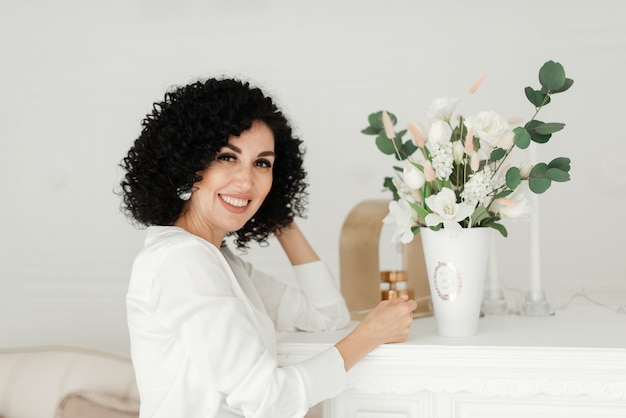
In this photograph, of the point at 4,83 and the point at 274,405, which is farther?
the point at 4,83

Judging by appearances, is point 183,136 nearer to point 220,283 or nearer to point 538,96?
point 220,283

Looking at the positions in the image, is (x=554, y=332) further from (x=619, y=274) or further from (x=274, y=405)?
(x=619, y=274)

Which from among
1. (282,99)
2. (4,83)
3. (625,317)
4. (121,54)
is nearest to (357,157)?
(282,99)

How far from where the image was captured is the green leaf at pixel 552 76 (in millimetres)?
1581

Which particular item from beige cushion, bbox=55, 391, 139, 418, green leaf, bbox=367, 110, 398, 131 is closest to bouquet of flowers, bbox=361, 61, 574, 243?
green leaf, bbox=367, 110, 398, 131

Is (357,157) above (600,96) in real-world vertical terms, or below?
below

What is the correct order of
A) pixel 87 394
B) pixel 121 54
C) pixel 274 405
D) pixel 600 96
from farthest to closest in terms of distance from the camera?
pixel 121 54, pixel 600 96, pixel 87 394, pixel 274 405

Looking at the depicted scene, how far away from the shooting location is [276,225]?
79.2 inches

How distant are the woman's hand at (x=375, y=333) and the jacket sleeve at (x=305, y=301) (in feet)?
1.11

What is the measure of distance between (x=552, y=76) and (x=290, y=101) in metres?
1.92

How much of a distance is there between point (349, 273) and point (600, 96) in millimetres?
1671

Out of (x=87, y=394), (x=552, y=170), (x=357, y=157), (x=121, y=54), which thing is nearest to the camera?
(x=552, y=170)

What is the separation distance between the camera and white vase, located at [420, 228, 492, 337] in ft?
5.27

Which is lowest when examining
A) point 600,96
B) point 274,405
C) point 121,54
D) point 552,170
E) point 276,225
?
point 274,405
